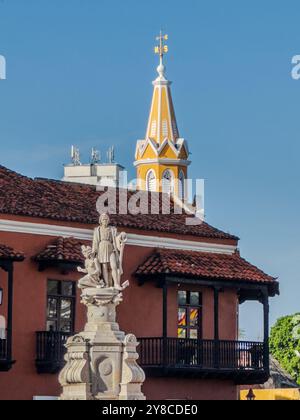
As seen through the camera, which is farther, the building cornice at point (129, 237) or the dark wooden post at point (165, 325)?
the dark wooden post at point (165, 325)

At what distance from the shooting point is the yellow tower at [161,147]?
95.7 meters

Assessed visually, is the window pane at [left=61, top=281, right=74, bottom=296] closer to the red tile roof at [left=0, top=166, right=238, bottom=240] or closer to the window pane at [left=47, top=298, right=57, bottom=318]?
the window pane at [left=47, top=298, right=57, bottom=318]

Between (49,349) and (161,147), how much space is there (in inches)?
1626

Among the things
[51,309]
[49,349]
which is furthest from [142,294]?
[49,349]

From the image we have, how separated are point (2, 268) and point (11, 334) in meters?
1.73

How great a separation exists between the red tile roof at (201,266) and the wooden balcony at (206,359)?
6.09ft

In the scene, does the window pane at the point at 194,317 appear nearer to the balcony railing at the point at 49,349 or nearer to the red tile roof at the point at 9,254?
the balcony railing at the point at 49,349

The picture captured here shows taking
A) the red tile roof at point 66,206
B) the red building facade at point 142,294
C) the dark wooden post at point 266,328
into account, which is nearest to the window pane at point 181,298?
the red building facade at point 142,294

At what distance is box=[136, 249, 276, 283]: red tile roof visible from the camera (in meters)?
58.8

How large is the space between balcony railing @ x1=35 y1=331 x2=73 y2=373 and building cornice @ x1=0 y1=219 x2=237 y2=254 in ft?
9.37

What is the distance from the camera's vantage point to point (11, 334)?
180 ft

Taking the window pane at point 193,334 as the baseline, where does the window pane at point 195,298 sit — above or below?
above

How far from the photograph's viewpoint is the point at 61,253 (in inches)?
2203

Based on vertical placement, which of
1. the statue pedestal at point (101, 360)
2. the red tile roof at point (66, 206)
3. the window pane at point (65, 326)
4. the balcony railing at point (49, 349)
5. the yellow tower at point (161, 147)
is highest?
the yellow tower at point (161, 147)
